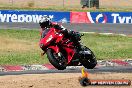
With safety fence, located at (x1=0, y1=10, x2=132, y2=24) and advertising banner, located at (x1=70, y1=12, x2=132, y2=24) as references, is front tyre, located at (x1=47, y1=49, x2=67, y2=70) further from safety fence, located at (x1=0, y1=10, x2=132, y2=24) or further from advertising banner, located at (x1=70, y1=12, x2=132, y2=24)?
advertising banner, located at (x1=70, y1=12, x2=132, y2=24)

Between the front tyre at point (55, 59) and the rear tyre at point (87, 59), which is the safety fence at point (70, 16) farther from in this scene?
the front tyre at point (55, 59)

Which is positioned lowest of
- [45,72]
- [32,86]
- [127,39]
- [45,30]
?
[127,39]

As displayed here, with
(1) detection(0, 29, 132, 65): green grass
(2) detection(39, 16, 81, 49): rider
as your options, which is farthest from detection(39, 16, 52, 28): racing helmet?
(1) detection(0, 29, 132, 65): green grass

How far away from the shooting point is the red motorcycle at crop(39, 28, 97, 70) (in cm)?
1405

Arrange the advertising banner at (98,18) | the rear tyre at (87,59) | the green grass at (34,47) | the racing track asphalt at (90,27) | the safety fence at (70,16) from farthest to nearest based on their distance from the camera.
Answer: the advertising banner at (98,18) → the safety fence at (70,16) → the racing track asphalt at (90,27) → the green grass at (34,47) → the rear tyre at (87,59)

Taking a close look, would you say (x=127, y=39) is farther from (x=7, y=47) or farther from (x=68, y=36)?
(x=68, y=36)

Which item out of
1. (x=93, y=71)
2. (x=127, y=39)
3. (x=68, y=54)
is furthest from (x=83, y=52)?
(x=127, y=39)

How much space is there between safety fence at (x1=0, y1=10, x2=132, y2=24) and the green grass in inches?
344

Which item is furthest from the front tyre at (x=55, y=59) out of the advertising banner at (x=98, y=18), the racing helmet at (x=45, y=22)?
the advertising banner at (x=98, y=18)

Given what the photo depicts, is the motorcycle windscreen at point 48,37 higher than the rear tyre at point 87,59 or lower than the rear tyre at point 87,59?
higher

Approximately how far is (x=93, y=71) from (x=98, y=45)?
416 inches

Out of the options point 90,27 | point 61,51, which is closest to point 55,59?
point 61,51

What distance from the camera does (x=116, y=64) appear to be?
63.2ft

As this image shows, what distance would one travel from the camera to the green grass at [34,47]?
20.8 meters
